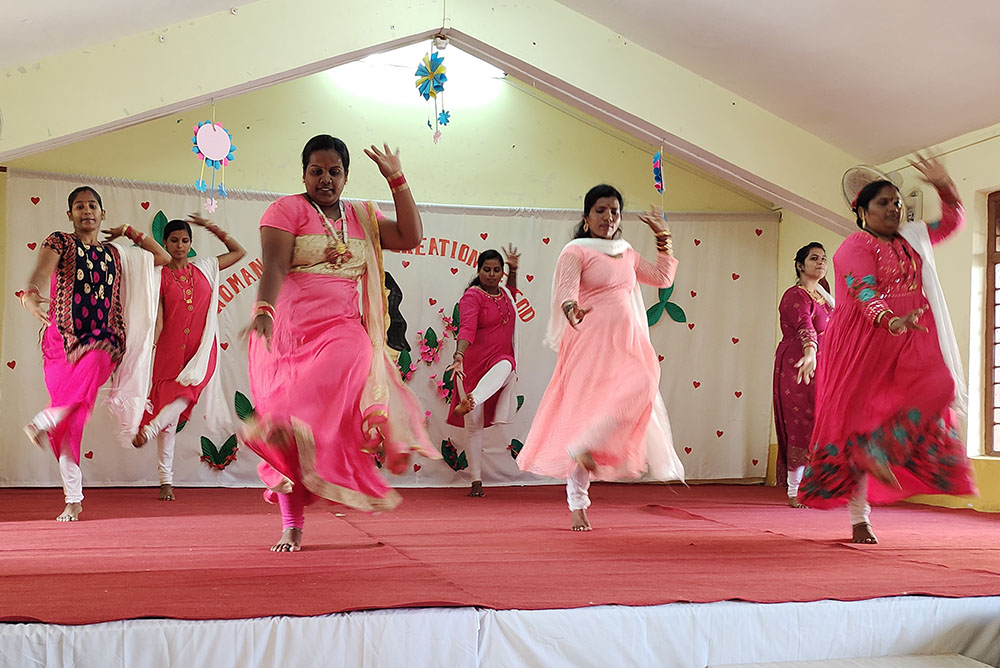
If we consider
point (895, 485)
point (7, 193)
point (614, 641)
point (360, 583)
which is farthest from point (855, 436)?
point (7, 193)

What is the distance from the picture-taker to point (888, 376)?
4.08m

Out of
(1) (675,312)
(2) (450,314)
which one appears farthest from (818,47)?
(2) (450,314)

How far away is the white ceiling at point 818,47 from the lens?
16.5ft

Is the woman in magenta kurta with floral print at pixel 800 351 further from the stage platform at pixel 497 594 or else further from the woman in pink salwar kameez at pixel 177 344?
the woman in pink salwar kameez at pixel 177 344

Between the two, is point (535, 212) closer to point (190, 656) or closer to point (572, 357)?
point (572, 357)

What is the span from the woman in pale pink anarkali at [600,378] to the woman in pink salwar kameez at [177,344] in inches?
96.1

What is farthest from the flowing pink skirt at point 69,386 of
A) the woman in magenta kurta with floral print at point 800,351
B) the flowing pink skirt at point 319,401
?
the woman in magenta kurta with floral print at point 800,351

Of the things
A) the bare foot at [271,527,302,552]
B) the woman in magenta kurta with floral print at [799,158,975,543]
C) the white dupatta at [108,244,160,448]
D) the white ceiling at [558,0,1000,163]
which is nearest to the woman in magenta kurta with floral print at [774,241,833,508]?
the white ceiling at [558,0,1000,163]

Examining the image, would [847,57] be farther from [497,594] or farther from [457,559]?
[497,594]

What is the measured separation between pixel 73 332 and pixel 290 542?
79.0 inches

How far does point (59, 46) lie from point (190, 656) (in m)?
4.02

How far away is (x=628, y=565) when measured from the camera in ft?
11.1

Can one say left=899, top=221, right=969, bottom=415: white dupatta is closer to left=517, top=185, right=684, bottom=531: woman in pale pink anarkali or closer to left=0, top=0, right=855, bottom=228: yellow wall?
left=517, top=185, right=684, bottom=531: woman in pale pink anarkali

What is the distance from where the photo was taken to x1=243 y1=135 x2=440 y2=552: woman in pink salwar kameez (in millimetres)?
3418
